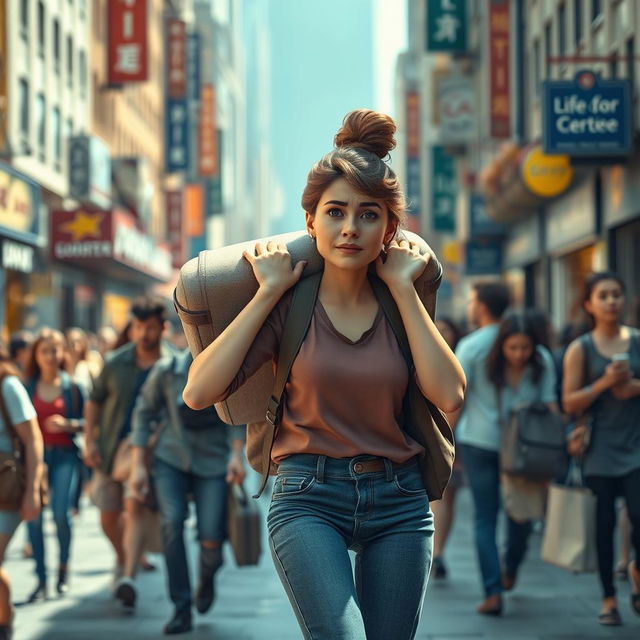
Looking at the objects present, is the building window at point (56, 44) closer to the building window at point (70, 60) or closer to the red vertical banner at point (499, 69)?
the building window at point (70, 60)

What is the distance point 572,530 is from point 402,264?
4362 mm

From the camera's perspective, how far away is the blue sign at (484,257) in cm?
3550

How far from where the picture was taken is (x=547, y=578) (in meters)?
9.62

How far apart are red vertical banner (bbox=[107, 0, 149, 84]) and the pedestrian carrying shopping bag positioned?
32209 millimetres

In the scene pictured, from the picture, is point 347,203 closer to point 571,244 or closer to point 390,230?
point 390,230

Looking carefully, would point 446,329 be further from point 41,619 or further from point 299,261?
point 299,261

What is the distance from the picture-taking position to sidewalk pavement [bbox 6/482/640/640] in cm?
752

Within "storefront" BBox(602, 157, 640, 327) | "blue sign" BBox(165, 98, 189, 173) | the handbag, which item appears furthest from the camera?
"blue sign" BBox(165, 98, 189, 173)

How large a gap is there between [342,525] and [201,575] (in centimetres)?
452

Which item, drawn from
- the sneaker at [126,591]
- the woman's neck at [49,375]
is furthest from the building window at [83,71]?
the sneaker at [126,591]

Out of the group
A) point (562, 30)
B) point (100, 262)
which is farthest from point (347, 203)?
point (100, 262)

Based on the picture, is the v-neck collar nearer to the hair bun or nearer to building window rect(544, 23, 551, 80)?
the hair bun

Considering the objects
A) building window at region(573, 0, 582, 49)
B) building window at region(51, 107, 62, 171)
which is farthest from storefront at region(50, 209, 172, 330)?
building window at region(573, 0, 582, 49)

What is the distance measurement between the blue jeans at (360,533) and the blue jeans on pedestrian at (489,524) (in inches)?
181
